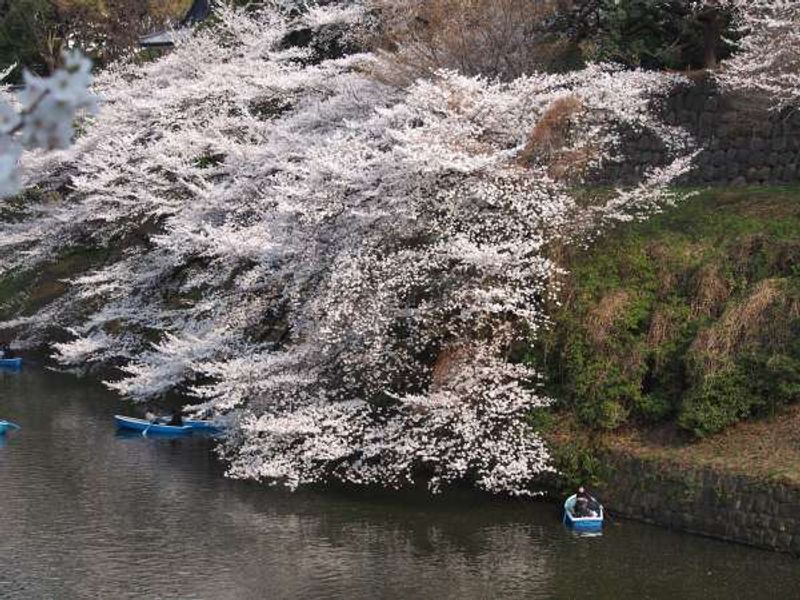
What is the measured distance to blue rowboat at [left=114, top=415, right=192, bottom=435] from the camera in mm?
23172

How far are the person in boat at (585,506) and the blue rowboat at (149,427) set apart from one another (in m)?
10.8

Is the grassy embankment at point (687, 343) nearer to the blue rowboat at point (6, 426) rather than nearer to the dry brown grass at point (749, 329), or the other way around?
the dry brown grass at point (749, 329)

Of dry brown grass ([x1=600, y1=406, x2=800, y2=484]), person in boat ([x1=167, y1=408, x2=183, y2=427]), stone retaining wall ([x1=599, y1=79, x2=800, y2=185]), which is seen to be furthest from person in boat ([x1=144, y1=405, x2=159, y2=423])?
stone retaining wall ([x1=599, y1=79, x2=800, y2=185])

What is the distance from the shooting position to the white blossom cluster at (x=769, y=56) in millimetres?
20109

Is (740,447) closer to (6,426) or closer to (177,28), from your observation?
(6,426)

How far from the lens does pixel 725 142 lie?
22016 mm

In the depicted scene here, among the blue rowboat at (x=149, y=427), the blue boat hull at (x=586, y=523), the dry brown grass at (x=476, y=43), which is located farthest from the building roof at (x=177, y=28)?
the blue boat hull at (x=586, y=523)

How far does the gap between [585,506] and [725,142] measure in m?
9.95

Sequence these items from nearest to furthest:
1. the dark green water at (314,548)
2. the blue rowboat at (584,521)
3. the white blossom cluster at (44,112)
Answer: the white blossom cluster at (44,112)
the dark green water at (314,548)
the blue rowboat at (584,521)

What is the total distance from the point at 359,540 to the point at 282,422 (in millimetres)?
3038

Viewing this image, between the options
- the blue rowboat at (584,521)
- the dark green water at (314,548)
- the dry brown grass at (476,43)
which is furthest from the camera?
the dry brown grass at (476,43)

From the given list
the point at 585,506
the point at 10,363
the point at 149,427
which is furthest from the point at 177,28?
the point at 585,506

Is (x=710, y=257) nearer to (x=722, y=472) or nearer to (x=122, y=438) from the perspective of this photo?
(x=722, y=472)

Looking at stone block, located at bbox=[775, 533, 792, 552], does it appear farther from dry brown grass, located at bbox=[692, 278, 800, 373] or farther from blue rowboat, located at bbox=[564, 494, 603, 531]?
dry brown grass, located at bbox=[692, 278, 800, 373]
